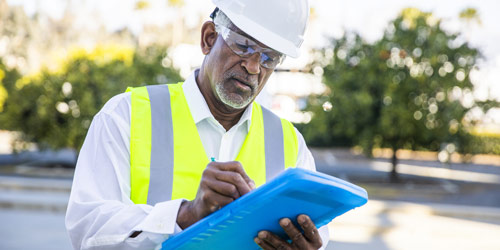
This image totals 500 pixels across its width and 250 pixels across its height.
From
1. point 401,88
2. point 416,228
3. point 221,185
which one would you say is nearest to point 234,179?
point 221,185

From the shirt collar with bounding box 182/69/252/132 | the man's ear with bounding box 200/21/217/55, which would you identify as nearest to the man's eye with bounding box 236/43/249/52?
the man's ear with bounding box 200/21/217/55

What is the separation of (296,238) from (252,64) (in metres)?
0.53

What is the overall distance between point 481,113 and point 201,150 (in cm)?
1467

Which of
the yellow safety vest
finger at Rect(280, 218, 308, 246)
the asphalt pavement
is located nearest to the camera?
finger at Rect(280, 218, 308, 246)

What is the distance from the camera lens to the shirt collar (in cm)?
187

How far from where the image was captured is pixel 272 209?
134 centimetres

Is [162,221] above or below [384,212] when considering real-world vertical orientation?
above

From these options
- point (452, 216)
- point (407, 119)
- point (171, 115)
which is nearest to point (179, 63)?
point (407, 119)

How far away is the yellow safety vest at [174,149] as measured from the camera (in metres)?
1.67

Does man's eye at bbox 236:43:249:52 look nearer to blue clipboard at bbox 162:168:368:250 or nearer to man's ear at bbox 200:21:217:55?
man's ear at bbox 200:21:217:55

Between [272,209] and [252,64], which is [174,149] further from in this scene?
[272,209]

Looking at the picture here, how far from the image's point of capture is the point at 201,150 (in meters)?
1.82

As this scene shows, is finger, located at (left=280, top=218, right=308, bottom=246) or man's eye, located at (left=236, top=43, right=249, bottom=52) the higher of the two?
man's eye, located at (left=236, top=43, right=249, bottom=52)

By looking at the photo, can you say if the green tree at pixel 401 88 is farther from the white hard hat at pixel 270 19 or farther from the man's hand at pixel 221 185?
the man's hand at pixel 221 185
